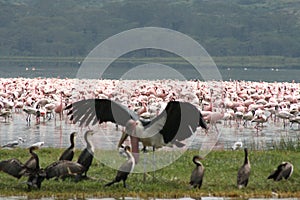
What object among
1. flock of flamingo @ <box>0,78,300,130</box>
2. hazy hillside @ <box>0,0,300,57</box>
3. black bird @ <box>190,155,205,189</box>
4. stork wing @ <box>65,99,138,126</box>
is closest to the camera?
black bird @ <box>190,155,205,189</box>

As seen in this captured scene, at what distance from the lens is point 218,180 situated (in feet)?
47.6

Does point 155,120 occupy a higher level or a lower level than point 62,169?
higher

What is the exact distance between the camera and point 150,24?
176m

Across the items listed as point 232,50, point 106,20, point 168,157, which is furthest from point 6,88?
point 106,20

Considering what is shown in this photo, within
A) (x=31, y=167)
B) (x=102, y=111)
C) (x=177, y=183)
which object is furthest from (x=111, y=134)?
(x=31, y=167)

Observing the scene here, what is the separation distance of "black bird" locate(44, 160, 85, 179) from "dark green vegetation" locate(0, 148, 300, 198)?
22cm

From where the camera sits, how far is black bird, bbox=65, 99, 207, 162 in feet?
47.1

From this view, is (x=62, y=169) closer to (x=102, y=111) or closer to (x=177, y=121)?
(x=102, y=111)

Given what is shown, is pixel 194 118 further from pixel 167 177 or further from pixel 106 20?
pixel 106 20

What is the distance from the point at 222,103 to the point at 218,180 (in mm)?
14616

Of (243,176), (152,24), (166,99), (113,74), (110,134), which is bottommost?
(243,176)

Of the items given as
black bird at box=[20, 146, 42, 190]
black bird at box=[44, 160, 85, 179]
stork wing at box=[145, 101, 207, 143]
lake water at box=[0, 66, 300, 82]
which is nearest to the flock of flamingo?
stork wing at box=[145, 101, 207, 143]

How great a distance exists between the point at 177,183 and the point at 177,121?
3.49ft

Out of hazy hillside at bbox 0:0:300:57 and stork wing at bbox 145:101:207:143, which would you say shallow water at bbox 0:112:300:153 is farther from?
hazy hillside at bbox 0:0:300:57
